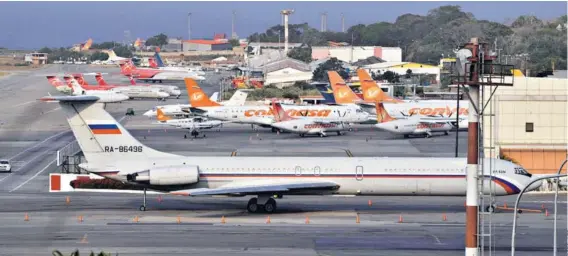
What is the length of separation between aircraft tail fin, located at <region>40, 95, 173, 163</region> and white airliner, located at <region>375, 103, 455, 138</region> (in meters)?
47.5

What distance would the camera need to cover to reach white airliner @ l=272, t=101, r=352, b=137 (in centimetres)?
10031

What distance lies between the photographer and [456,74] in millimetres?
30266

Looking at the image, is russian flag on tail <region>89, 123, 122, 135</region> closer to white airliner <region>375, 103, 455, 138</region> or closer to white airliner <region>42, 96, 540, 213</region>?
white airliner <region>42, 96, 540, 213</region>

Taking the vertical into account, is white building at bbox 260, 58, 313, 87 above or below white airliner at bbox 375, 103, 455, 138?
above

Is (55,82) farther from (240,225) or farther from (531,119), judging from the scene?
(240,225)

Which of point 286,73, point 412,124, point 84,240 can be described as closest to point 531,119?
point 412,124

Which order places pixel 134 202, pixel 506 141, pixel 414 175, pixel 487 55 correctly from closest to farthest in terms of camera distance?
pixel 487 55, pixel 414 175, pixel 134 202, pixel 506 141

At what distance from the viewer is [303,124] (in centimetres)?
10025

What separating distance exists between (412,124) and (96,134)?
162 feet

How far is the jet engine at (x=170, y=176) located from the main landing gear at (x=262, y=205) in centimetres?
316

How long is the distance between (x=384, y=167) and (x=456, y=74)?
22849 millimetres

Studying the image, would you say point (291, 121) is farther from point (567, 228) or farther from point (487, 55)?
point (487, 55)

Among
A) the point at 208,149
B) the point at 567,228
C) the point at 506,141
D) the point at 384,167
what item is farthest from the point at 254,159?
the point at 208,149

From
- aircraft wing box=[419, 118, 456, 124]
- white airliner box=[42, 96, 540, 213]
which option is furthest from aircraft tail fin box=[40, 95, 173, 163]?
aircraft wing box=[419, 118, 456, 124]
